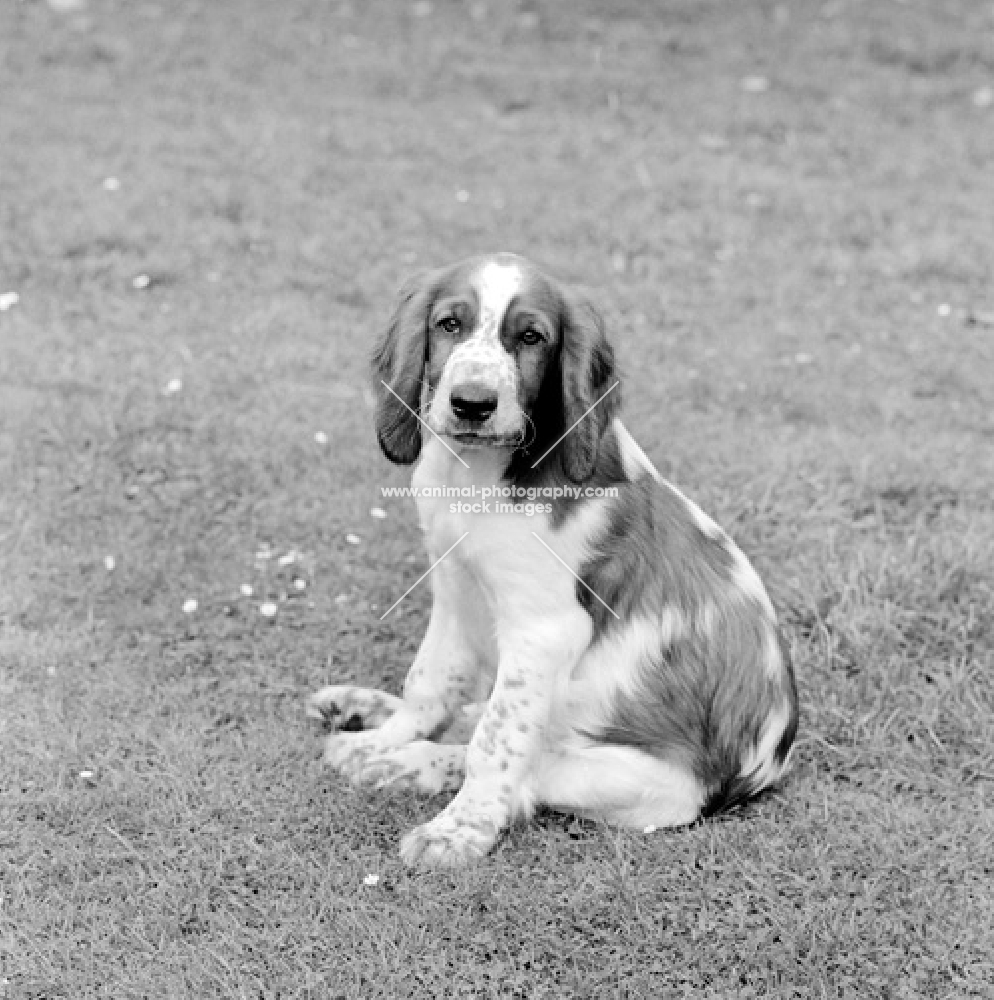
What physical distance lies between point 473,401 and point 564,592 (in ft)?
2.21

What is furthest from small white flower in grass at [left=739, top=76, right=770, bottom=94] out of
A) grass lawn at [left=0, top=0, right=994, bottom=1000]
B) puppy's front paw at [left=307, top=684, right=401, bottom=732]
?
puppy's front paw at [left=307, top=684, right=401, bottom=732]

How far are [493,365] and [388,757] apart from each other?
54.1 inches

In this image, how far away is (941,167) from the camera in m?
9.85

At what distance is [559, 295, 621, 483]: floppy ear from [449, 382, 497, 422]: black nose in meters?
0.29

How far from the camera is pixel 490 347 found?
12.5 feet

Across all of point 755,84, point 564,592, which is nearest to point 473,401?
point 564,592

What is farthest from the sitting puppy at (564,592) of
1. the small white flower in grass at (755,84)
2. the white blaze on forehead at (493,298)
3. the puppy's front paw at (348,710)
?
the small white flower in grass at (755,84)

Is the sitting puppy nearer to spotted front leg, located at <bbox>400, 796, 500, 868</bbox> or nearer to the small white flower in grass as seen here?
spotted front leg, located at <bbox>400, 796, 500, 868</bbox>

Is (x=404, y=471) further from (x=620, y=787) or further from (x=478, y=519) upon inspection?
(x=620, y=787)

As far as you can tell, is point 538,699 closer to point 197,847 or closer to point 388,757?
point 388,757

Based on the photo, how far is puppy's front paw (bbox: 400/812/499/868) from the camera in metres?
3.97

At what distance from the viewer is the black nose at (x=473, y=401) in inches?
145

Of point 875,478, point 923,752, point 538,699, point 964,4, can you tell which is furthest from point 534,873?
point 964,4

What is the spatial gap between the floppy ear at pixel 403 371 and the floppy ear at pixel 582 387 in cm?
41
